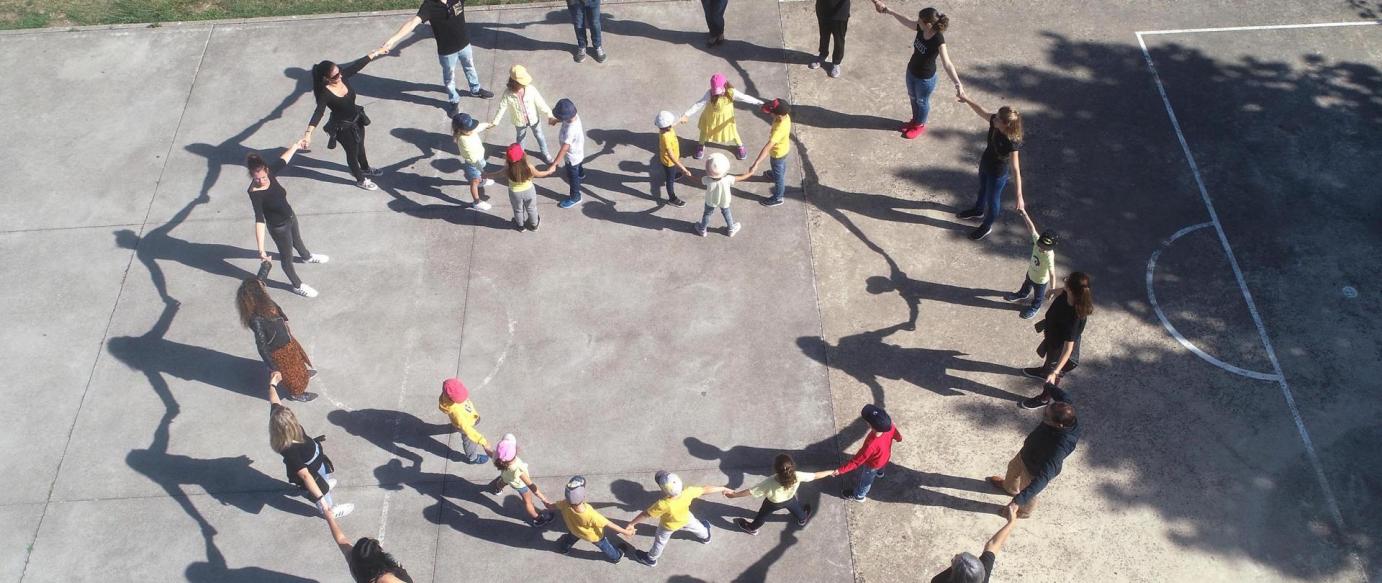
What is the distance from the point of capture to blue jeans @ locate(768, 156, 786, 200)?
10.4 m

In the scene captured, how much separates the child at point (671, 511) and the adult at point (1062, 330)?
328 cm

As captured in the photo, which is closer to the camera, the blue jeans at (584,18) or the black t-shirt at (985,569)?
the black t-shirt at (985,569)

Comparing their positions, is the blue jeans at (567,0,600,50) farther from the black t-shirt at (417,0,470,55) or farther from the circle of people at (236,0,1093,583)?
the black t-shirt at (417,0,470,55)

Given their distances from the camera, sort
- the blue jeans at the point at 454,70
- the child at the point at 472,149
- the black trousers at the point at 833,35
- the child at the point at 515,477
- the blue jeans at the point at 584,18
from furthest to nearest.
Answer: the blue jeans at the point at 584,18, the black trousers at the point at 833,35, the blue jeans at the point at 454,70, the child at the point at 472,149, the child at the point at 515,477

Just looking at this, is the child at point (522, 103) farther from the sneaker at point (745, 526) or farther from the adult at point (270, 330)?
the sneaker at point (745, 526)

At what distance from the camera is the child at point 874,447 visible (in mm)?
7762

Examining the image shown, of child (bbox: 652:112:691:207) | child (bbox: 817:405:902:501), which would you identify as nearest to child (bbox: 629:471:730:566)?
child (bbox: 817:405:902:501)

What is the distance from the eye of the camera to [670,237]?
1080 cm

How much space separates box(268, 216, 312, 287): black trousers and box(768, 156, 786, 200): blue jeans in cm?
527

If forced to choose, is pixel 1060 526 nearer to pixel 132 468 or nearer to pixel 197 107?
pixel 132 468

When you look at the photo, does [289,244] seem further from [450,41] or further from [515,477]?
[515,477]

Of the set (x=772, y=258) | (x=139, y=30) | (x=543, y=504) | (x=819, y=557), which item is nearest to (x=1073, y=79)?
(x=772, y=258)

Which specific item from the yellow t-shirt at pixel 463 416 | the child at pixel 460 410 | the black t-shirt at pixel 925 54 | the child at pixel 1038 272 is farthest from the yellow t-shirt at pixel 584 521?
the black t-shirt at pixel 925 54

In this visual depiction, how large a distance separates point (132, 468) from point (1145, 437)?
9.99 metres
